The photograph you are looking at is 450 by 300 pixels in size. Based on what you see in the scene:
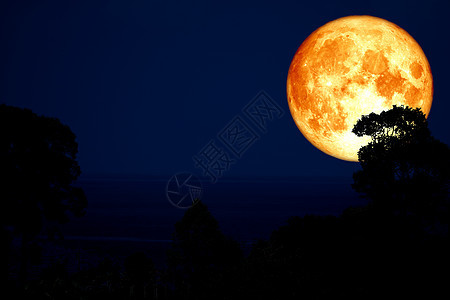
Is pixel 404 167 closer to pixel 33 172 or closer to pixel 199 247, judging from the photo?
pixel 199 247

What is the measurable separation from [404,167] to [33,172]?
18.9 m

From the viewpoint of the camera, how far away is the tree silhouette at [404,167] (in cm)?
1883

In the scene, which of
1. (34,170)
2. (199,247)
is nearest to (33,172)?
(34,170)

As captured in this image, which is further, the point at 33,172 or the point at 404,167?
the point at 33,172

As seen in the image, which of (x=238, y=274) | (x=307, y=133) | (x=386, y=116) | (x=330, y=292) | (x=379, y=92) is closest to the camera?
(x=330, y=292)

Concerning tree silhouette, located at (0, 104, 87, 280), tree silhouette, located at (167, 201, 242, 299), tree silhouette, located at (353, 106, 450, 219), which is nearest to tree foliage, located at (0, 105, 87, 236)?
tree silhouette, located at (0, 104, 87, 280)

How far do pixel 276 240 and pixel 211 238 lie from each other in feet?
13.8

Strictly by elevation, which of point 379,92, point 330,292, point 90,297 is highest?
point 379,92

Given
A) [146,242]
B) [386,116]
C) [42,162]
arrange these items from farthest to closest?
[146,242]
[42,162]
[386,116]

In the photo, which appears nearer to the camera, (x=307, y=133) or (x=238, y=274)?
(x=238, y=274)

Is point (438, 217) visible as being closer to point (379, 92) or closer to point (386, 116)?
point (386, 116)

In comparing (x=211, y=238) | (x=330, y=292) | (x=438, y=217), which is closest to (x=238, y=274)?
(x=330, y=292)

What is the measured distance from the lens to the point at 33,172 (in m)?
23.5

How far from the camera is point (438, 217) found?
1873cm
